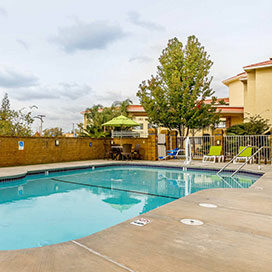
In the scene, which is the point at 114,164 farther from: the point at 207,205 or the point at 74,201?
the point at 207,205

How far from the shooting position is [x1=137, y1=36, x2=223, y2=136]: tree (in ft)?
51.9

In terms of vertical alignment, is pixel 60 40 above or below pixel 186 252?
above

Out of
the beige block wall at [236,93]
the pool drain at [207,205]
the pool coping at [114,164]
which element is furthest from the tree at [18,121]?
the beige block wall at [236,93]

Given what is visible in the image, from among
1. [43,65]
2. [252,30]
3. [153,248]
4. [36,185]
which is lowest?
[36,185]

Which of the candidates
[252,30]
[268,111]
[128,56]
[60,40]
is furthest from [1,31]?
[268,111]

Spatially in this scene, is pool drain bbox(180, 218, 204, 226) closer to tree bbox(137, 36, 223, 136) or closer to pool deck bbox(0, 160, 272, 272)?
pool deck bbox(0, 160, 272, 272)

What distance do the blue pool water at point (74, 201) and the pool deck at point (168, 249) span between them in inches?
62.4

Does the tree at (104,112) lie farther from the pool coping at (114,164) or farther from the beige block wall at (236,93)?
the beige block wall at (236,93)

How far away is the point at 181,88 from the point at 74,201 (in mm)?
11855

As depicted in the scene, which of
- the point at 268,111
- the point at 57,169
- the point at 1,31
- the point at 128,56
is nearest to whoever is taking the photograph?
the point at 57,169

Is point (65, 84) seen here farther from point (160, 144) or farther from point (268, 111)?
point (268, 111)

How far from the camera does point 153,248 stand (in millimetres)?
2219

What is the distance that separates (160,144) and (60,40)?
26.4 ft

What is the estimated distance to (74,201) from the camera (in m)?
6.10
